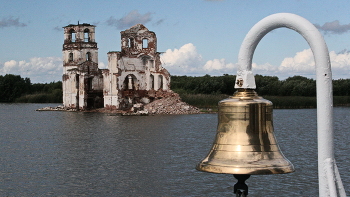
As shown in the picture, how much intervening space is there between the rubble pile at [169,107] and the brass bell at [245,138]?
145 feet

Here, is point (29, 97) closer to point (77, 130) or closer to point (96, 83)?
point (96, 83)

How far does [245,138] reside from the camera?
2.77 metres

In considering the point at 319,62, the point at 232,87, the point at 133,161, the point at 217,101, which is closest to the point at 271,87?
the point at 232,87

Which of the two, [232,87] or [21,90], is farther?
[21,90]

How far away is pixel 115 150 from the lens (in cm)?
2378

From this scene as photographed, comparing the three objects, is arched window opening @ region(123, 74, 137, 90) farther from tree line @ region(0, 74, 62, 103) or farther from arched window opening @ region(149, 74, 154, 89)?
tree line @ region(0, 74, 62, 103)

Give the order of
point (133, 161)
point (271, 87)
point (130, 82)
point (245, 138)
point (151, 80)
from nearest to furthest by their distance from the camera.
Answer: point (245, 138) < point (133, 161) < point (151, 80) < point (130, 82) < point (271, 87)

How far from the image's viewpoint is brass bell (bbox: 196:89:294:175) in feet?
8.75

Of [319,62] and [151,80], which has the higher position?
[151,80]

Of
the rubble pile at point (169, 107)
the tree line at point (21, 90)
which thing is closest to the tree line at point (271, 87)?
the rubble pile at point (169, 107)

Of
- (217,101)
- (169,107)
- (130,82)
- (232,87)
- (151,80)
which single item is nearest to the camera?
(169,107)

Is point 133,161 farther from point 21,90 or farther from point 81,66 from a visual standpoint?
point 21,90

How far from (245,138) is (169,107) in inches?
1761

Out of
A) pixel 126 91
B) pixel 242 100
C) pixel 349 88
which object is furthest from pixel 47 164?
pixel 349 88
